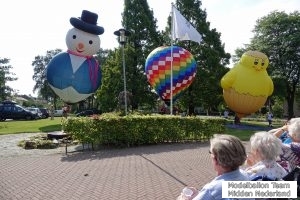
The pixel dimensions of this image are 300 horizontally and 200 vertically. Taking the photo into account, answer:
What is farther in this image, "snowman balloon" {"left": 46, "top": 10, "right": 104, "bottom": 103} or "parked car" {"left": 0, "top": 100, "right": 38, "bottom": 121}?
"parked car" {"left": 0, "top": 100, "right": 38, "bottom": 121}

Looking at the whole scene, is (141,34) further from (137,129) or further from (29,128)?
(137,129)

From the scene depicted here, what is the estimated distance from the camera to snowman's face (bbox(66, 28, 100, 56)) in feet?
86.4

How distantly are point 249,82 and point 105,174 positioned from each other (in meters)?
17.3

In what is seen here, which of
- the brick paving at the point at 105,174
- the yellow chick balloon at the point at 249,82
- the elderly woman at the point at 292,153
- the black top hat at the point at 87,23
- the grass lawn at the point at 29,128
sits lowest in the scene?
the brick paving at the point at 105,174

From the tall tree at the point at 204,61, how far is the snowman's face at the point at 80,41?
1219cm

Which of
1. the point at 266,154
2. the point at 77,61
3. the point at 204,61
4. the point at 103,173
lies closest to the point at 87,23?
the point at 77,61

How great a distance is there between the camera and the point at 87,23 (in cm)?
2645

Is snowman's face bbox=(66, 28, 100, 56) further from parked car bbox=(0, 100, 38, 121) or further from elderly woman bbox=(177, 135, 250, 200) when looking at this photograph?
elderly woman bbox=(177, 135, 250, 200)

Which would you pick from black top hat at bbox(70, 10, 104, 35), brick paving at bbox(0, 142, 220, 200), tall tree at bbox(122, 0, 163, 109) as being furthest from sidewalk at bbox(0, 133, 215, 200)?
tall tree at bbox(122, 0, 163, 109)

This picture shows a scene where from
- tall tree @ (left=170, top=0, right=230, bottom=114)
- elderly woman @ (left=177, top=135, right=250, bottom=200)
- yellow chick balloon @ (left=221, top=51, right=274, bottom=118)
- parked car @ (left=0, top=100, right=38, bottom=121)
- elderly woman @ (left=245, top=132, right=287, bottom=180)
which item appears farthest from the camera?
parked car @ (left=0, top=100, right=38, bottom=121)

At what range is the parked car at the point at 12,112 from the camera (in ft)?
143

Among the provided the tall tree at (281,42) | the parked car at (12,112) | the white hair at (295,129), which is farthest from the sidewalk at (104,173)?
the tall tree at (281,42)

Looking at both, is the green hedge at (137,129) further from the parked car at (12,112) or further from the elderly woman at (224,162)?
the parked car at (12,112)

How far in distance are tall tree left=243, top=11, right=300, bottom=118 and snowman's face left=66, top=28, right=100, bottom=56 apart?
2486 centimetres
